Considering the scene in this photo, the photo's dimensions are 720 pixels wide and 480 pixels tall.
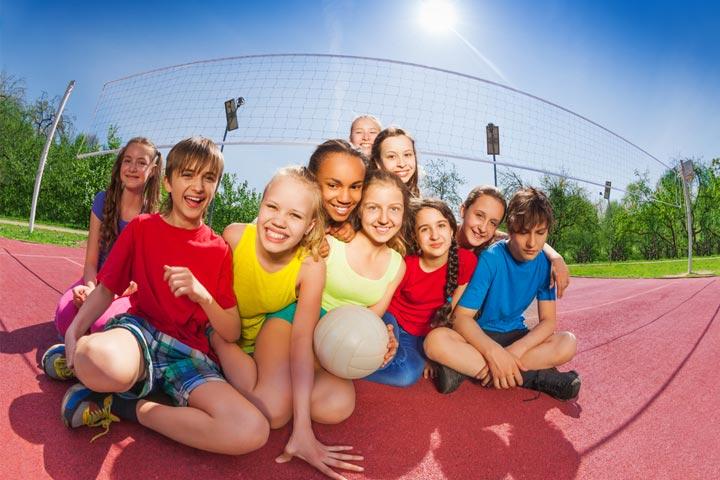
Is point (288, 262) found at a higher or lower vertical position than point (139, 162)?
lower

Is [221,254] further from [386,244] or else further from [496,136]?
[496,136]

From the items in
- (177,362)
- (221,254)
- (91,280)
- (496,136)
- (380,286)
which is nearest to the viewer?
(177,362)

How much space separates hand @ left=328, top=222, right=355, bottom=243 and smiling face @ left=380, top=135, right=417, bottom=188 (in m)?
0.75

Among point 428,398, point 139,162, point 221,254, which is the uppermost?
point 139,162

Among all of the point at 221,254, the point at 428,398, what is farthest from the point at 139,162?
the point at 428,398

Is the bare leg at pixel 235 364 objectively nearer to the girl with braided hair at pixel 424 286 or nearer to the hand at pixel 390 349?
the hand at pixel 390 349

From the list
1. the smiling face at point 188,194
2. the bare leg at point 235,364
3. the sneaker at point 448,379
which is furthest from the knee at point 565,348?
the smiling face at point 188,194

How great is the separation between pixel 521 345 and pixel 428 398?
662 millimetres

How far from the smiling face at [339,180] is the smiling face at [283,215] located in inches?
12.0

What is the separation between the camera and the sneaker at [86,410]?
5.79ft

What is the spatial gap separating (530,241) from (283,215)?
5.13 feet

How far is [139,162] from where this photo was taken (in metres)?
3.09

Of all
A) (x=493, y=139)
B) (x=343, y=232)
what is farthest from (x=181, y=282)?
(x=493, y=139)

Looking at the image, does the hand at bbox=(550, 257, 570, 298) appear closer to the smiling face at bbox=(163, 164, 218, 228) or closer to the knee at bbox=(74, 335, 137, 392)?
the smiling face at bbox=(163, 164, 218, 228)
